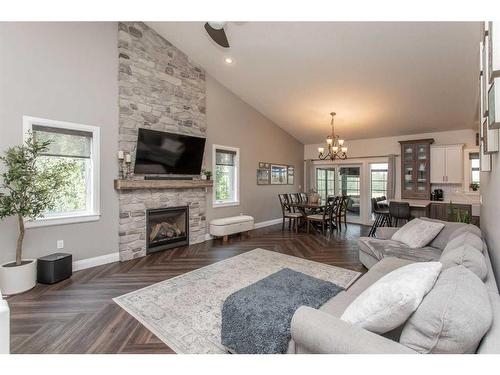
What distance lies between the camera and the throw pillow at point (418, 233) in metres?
3.28

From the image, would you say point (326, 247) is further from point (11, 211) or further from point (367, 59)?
point (11, 211)

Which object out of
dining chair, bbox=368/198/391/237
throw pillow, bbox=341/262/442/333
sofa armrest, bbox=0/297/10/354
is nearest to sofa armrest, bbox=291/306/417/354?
throw pillow, bbox=341/262/442/333

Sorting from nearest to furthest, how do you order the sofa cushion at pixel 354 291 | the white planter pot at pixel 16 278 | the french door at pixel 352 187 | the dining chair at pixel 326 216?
the sofa cushion at pixel 354 291
the white planter pot at pixel 16 278
the dining chair at pixel 326 216
the french door at pixel 352 187

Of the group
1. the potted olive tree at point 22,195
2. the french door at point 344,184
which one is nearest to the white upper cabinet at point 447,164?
the french door at point 344,184

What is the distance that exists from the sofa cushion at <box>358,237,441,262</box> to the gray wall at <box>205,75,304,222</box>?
134 inches

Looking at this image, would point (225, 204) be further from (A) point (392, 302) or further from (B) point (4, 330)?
(A) point (392, 302)

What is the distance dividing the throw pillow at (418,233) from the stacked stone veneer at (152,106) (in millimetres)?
3757

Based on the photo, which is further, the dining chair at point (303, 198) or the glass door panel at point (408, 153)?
the dining chair at point (303, 198)

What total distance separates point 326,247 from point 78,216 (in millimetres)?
4322

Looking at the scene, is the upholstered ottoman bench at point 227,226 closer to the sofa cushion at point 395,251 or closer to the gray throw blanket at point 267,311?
the sofa cushion at point 395,251

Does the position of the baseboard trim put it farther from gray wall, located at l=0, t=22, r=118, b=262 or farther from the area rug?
the area rug

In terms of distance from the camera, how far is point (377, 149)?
285 inches

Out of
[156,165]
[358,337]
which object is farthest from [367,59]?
[358,337]

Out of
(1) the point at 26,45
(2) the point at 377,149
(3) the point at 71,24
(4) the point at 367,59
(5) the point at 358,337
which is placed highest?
(3) the point at 71,24
